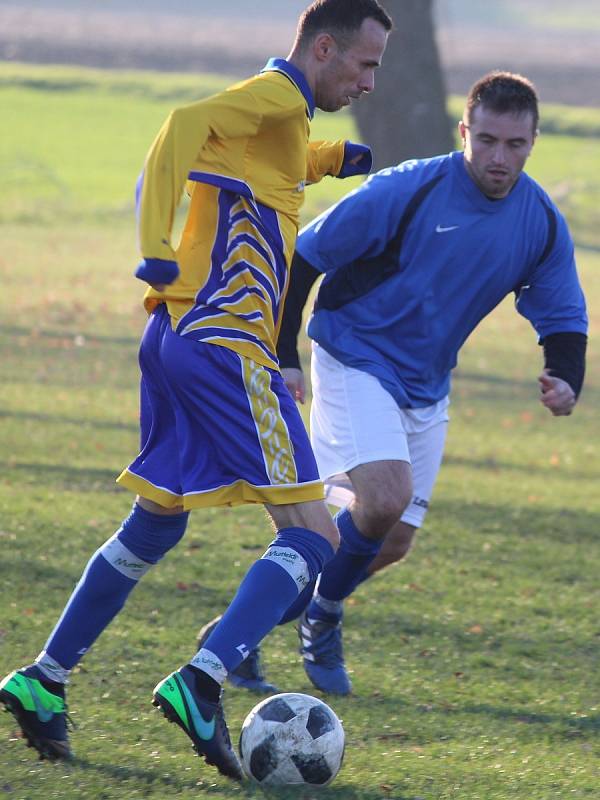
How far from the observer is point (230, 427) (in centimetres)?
447

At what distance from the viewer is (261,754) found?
4.56 m

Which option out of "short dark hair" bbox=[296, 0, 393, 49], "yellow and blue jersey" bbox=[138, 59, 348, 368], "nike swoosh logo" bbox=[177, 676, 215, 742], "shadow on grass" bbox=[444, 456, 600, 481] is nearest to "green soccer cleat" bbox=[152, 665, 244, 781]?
"nike swoosh logo" bbox=[177, 676, 215, 742]

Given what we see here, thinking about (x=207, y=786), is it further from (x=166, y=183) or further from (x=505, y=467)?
(x=505, y=467)

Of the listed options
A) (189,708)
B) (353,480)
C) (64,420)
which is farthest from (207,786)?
(64,420)

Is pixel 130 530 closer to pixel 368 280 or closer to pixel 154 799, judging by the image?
pixel 154 799

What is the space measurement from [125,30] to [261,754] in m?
51.6

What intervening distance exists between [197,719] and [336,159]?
1.99m

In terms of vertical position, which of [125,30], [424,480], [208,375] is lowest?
[424,480]

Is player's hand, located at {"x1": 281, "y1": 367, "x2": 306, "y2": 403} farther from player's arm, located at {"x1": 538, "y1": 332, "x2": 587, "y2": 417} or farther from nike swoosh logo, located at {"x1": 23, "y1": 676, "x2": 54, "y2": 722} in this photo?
nike swoosh logo, located at {"x1": 23, "y1": 676, "x2": 54, "y2": 722}

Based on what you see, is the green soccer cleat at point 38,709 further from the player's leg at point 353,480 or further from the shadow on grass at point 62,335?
the shadow on grass at point 62,335

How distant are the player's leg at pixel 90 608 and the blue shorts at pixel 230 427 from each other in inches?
5.0

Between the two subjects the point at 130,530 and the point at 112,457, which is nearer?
the point at 130,530

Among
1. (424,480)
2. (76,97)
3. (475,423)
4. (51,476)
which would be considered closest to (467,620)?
(424,480)

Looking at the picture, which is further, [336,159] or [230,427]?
[336,159]
